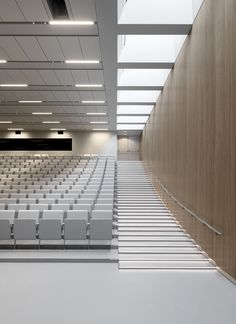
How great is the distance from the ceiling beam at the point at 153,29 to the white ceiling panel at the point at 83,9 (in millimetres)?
656

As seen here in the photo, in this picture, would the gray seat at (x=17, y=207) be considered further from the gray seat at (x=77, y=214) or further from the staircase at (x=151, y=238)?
the staircase at (x=151, y=238)

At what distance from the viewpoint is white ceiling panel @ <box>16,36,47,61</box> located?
7625 millimetres

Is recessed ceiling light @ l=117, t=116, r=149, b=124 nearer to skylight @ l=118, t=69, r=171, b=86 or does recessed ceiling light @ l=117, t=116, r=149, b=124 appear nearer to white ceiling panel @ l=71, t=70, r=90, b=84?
skylight @ l=118, t=69, r=171, b=86

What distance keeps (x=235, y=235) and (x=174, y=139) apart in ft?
16.0

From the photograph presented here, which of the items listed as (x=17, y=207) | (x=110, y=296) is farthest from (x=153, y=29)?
(x=110, y=296)

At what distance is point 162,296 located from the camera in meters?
4.43

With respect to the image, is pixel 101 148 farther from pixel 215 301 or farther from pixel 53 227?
pixel 215 301

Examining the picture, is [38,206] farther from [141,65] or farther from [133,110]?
[133,110]

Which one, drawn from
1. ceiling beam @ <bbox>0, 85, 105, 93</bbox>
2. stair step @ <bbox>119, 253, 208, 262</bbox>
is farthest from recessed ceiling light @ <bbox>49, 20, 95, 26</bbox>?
ceiling beam @ <bbox>0, 85, 105, 93</bbox>

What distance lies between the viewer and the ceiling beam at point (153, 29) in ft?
23.0

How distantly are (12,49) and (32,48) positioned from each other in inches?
18.8

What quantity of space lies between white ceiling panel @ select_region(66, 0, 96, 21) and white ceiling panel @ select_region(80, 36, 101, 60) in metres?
0.90

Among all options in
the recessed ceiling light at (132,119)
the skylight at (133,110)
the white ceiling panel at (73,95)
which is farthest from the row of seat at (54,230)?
the recessed ceiling light at (132,119)

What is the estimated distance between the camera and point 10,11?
635 centimetres
